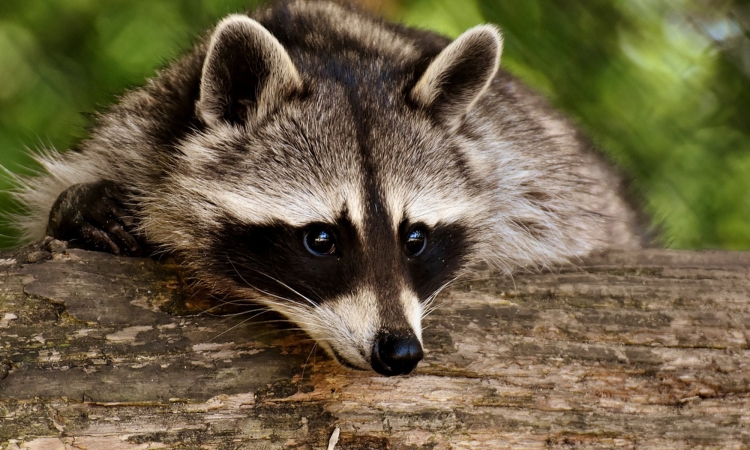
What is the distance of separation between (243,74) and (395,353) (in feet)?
3.77

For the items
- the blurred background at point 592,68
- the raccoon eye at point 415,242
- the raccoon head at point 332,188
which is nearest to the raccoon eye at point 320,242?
the raccoon head at point 332,188

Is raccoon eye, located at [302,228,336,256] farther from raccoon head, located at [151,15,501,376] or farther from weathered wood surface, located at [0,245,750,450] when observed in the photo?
weathered wood surface, located at [0,245,750,450]

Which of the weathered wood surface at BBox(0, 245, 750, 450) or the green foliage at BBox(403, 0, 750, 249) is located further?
the green foliage at BBox(403, 0, 750, 249)

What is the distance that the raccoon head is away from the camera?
2.54 meters

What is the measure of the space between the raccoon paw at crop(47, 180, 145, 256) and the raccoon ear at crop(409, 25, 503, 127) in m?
1.26

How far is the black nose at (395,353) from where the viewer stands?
237 cm

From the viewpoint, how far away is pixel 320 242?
2.58 meters

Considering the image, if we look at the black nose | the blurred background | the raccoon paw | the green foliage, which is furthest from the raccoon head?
the green foliage

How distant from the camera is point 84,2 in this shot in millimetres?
4184

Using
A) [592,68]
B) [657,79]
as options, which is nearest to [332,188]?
[592,68]

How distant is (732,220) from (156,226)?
11.0 ft

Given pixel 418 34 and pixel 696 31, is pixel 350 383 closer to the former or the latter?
pixel 418 34

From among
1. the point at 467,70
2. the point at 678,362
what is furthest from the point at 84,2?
the point at 678,362

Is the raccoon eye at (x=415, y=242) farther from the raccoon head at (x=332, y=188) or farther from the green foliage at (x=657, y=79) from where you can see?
the green foliage at (x=657, y=79)
